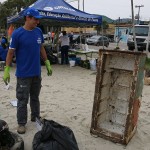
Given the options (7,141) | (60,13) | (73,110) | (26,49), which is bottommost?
(73,110)

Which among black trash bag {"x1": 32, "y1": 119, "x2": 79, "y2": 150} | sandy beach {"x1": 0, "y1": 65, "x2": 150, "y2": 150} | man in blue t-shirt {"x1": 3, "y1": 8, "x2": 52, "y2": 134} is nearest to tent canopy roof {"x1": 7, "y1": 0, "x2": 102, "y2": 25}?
sandy beach {"x1": 0, "y1": 65, "x2": 150, "y2": 150}

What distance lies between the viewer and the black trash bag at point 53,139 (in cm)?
342

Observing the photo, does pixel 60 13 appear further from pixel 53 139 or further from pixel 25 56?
pixel 53 139

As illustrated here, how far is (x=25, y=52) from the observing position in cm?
426

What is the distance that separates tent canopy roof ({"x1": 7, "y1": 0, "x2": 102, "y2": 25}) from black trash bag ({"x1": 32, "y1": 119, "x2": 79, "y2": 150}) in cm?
799

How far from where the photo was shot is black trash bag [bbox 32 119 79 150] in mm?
3416

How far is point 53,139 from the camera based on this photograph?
3480 mm

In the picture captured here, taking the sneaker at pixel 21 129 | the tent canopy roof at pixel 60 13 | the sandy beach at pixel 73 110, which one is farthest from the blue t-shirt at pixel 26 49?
the tent canopy roof at pixel 60 13

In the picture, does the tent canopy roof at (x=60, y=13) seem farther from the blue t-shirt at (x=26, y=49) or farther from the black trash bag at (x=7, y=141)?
the black trash bag at (x=7, y=141)

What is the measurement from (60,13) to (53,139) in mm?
8588

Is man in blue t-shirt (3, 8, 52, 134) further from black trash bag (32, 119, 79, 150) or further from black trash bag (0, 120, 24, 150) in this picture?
black trash bag (32, 119, 79, 150)

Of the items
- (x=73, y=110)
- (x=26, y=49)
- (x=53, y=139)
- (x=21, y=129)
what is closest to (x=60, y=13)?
(x=73, y=110)

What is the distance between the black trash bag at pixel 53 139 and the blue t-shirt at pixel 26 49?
1.02 m

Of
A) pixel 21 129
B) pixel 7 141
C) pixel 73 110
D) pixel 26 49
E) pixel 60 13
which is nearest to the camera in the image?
pixel 7 141
